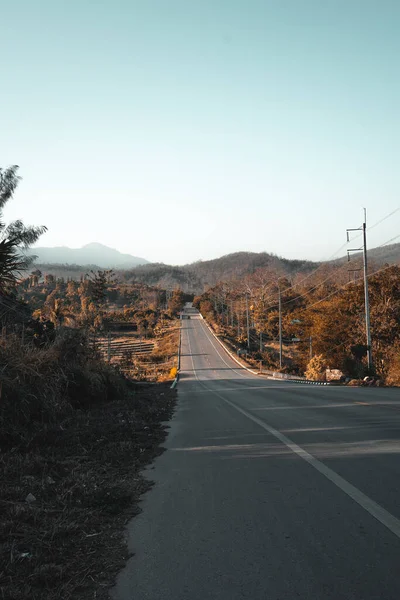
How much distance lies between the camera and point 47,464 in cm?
684

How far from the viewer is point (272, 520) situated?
4691 mm

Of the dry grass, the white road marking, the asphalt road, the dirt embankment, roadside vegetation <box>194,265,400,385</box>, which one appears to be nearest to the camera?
the asphalt road

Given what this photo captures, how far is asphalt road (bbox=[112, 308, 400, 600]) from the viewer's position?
3459 mm

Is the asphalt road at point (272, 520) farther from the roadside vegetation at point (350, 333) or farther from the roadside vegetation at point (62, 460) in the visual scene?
the roadside vegetation at point (350, 333)

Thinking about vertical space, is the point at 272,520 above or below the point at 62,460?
above

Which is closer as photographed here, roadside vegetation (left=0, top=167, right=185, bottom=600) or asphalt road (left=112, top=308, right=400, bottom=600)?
asphalt road (left=112, top=308, right=400, bottom=600)

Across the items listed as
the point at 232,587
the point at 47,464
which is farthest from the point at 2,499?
the point at 232,587

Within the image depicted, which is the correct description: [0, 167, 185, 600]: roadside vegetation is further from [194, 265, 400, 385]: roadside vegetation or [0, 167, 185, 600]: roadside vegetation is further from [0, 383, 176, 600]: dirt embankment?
[194, 265, 400, 385]: roadside vegetation

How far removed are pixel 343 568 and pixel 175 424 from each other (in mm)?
8544

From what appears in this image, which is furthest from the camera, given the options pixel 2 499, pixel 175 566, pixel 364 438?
pixel 364 438

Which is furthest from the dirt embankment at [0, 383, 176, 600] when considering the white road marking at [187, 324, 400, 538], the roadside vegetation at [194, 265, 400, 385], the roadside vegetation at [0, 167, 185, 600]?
the roadside vegetation at [194, 265, 400, 385]

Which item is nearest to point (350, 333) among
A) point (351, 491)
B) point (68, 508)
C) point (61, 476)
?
point (351, 491)

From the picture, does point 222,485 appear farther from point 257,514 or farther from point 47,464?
point 47,464

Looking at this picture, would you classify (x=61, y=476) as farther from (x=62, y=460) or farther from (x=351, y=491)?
(x=351, y=491)
